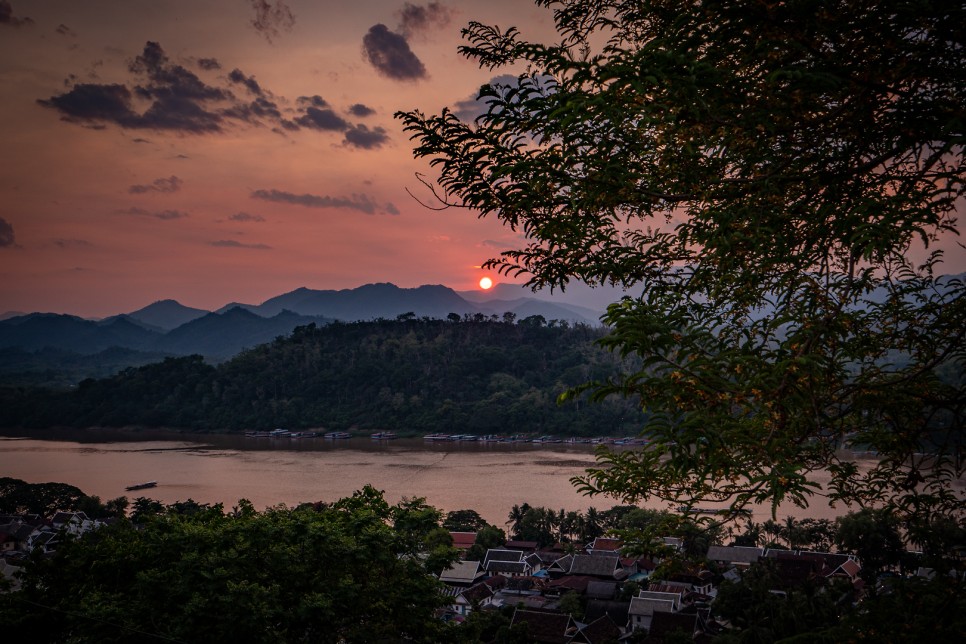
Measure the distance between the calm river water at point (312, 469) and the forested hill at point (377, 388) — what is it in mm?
5451

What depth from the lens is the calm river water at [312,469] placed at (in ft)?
84.2

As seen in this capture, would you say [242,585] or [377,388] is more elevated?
[377,388]

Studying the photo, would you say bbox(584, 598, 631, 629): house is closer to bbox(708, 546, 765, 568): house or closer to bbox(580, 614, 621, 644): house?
bbox(580, 614, 621, 644): house

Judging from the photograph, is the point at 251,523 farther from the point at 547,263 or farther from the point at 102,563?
the point at 547,263

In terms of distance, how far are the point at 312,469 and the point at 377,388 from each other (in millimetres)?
26055

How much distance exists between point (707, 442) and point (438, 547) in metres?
4.91

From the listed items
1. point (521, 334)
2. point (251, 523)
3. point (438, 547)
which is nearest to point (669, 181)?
point (438, 547)

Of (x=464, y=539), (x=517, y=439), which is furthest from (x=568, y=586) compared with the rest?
(x=517, y=439)

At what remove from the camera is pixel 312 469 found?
1284 inches

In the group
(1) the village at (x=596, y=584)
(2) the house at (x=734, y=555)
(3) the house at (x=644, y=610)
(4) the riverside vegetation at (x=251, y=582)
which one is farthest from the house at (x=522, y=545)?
(4) the riverside vegetation at (x=251, y=582)

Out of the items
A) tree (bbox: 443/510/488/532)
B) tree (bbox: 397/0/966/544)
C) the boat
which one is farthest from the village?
tree (bbox: 397/0/966/544)

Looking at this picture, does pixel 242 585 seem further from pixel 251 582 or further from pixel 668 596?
pixel 668 596

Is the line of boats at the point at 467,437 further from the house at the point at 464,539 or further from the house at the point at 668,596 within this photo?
the house at the point at 668,596

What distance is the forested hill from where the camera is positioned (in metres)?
50.3
